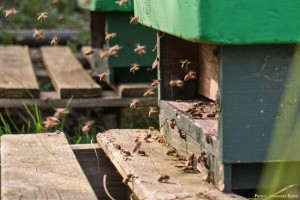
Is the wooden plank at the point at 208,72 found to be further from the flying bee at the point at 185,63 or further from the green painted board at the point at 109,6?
the green painted board at the point at 109,6

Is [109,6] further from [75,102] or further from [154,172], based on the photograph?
[154,172]

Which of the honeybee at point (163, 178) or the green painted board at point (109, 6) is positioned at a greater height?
the green painted board at point (109, 6)

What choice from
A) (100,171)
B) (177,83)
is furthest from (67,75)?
(177,83)

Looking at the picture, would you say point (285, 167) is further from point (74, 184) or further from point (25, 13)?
point (25, 13)

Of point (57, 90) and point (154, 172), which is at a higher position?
point (154, 172)

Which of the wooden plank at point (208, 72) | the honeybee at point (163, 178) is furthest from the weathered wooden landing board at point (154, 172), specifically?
the wooden plank at point (208, 72)

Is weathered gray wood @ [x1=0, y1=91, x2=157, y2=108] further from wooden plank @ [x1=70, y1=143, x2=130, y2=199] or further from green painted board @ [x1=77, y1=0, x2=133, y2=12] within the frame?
wooden plank @ [x1=70, y1=143, x2=130, y2=199]
